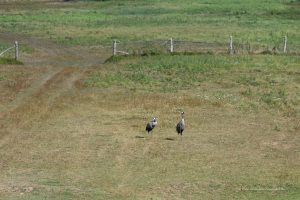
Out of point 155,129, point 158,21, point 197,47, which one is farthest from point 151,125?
point 158,21

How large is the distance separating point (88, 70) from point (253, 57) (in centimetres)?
1158

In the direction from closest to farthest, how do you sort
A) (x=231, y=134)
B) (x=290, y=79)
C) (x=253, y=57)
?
(x=231, y=134) < (x=290, y=79) < (x=253, y=57)

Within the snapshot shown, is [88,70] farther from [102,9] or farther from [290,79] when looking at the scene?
[102,9]

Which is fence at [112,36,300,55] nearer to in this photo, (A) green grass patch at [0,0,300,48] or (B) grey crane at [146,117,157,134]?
(A) green grass patch at [0,0,300,48]

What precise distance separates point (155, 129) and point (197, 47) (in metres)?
25.6

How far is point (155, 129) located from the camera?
3272 centimetres

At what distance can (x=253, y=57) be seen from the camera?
Result: 51750 millimetres

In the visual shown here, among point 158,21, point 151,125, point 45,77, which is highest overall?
point 151,125

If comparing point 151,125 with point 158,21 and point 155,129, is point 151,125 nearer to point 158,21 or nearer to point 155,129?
point 155,129

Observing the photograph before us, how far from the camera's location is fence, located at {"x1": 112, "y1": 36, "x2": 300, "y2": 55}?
53688 millimetres

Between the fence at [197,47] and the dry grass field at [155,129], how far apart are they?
1.90 metres

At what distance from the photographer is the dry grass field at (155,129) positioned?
2439cm

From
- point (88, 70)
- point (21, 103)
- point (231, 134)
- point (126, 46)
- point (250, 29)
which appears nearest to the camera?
point (231, 134)

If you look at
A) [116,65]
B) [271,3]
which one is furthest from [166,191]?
[271,3]
